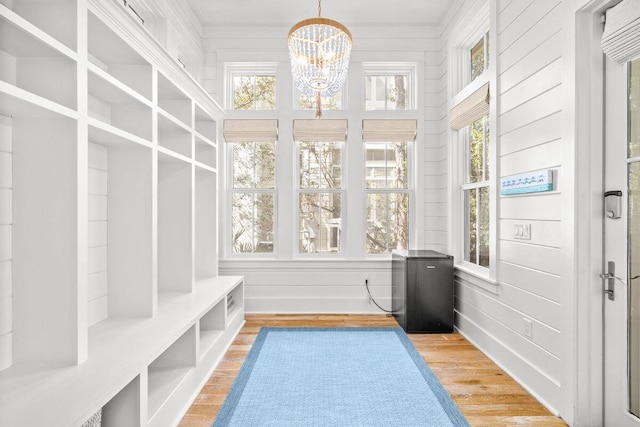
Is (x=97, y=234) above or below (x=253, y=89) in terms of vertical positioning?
below

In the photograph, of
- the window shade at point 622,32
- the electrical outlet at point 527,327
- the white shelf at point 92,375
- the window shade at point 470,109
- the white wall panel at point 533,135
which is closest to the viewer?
the white shelf at point 92,375

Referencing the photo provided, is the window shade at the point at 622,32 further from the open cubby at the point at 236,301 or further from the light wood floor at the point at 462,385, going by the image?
the open cubby at the point at 236,301

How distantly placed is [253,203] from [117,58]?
7.90ft

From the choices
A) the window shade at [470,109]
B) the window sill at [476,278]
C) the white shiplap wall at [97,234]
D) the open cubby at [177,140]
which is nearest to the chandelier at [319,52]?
the open cubby at [177,140]

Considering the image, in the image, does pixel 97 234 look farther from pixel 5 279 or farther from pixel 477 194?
pixel 477 194

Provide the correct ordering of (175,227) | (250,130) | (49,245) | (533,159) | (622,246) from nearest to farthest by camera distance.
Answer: (49,245), (622,246), (533,159), (175,227), (250,130)

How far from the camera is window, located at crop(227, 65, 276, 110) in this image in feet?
14.8

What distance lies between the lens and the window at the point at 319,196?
14.8 feet

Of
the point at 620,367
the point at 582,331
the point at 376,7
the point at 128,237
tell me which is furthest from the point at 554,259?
the point at 376,7

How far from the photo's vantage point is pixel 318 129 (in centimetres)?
438

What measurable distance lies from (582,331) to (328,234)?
278 centimetres

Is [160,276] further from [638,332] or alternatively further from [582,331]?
[638,332]

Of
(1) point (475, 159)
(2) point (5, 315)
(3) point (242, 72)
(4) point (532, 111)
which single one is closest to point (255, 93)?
(3) point (242, 72)

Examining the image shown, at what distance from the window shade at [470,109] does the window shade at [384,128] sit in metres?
0.54
